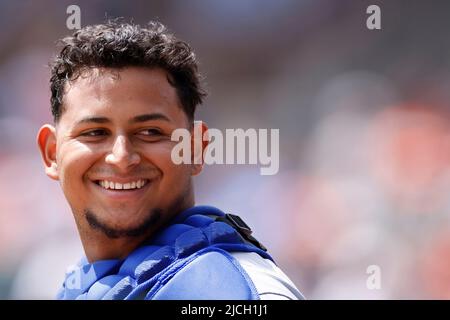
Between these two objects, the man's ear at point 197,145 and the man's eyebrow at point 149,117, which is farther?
the man's ear at point 197,145

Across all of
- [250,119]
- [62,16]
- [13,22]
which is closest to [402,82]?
[250,119]

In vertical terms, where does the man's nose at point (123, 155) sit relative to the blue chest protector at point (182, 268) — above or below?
above

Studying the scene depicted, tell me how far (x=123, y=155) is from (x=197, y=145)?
233 mm

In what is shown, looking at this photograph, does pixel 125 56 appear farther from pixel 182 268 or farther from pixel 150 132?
pixel 182 268

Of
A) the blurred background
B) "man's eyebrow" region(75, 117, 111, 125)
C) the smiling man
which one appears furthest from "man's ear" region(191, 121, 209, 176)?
the blurred background

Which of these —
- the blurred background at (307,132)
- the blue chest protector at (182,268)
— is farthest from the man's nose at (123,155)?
the blurred background at (307,132)

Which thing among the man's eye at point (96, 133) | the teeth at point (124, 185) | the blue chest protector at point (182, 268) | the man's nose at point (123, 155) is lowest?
the blue chest protector at point (182, 268)

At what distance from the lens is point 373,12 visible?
3.21 metres

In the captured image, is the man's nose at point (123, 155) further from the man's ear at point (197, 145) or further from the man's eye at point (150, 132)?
the man's ear at point (197, 145)

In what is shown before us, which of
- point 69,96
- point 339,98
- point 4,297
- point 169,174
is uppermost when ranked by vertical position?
point 339,98

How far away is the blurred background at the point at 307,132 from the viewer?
3.06 m

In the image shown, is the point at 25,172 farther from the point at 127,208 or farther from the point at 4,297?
the point at 127,208

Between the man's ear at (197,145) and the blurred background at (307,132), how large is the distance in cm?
152
